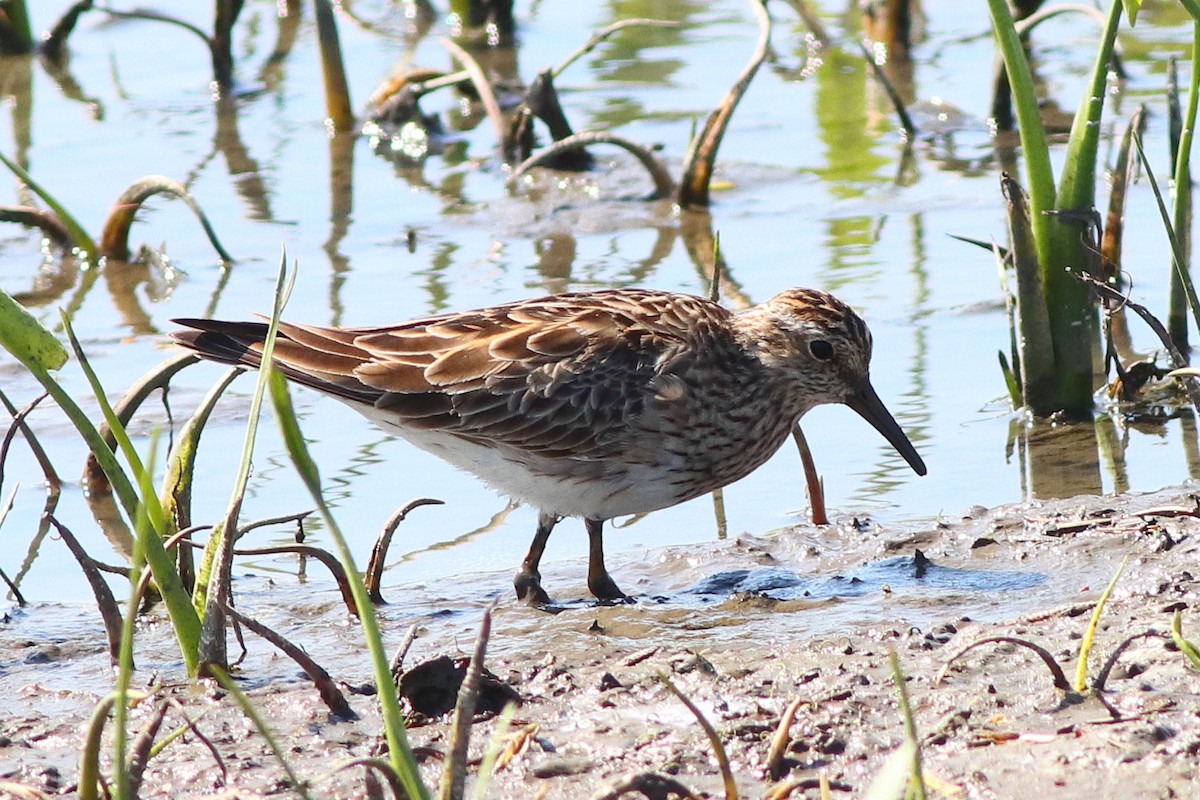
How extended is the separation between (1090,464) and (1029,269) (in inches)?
36.7

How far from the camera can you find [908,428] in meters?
7.95

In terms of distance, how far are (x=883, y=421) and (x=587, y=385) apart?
1.33 meters

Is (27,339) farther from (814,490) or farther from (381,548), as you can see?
(814,490)

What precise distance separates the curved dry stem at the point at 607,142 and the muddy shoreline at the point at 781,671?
158 inches

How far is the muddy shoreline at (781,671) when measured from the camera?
434 centimetres

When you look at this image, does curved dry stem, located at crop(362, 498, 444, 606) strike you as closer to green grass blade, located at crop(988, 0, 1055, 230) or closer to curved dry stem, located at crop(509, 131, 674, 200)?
green grass blade, located at crop(988, 0, 1055, 230)

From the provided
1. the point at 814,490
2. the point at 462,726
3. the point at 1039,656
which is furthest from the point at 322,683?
the point at 814,490

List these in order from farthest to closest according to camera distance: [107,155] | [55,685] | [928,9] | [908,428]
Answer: [928,9]
[107,155]
[908,428]
[55,685]

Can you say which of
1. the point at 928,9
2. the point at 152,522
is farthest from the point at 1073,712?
the point at 928,9

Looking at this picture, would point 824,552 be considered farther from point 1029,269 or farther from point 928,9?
point 928,9

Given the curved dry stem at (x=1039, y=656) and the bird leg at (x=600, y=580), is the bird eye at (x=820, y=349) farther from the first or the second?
the curved dry stem at (x=1039, y=656)

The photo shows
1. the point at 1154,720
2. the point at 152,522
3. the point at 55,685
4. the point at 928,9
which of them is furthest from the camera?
the point at 928,9

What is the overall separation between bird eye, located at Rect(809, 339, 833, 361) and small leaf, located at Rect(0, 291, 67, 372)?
11.0 feet

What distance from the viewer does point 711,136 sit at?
1048 centimetres
